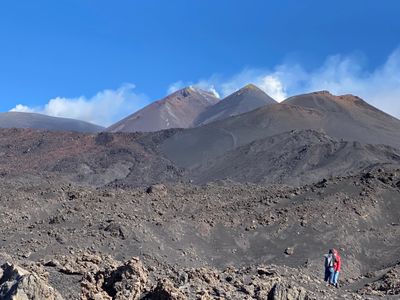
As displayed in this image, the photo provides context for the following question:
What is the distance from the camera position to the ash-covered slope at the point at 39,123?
92.8 meters

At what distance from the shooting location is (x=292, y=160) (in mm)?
46438

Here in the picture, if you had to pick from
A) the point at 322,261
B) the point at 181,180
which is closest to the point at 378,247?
the point at 322,261

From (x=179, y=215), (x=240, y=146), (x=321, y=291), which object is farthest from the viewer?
(x=240, y=146)

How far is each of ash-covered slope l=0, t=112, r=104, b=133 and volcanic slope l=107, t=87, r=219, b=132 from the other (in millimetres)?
6353

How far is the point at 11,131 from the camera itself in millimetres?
64250

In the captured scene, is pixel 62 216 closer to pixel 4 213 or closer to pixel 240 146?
pixel 4 213

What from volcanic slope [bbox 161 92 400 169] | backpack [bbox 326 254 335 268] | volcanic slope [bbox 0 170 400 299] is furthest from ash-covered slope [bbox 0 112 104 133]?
backpack [bbox 326 254 335 268]

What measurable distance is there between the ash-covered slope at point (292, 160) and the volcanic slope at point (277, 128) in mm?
3693

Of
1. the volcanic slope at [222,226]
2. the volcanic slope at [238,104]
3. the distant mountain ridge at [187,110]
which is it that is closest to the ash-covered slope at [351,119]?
the volcanic slope at [238,104]

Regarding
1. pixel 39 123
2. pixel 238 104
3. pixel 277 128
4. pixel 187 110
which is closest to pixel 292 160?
pixel 277 128

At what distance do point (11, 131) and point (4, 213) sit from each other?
40.7 m

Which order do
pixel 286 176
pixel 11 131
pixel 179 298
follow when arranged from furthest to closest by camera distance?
pixel 11 131 < pixel 286 176 < pixel 179 298

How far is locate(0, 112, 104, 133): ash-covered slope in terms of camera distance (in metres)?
92.8

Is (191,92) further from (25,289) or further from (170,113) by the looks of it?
(25,289)
